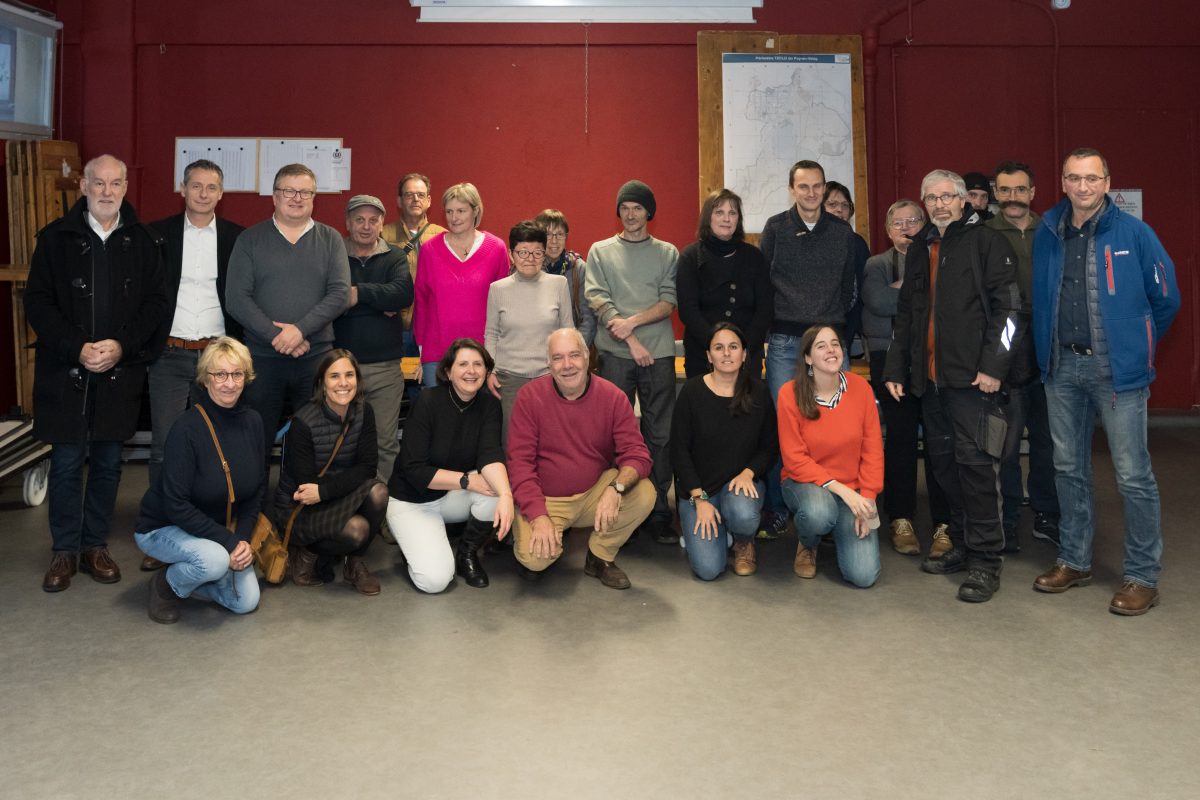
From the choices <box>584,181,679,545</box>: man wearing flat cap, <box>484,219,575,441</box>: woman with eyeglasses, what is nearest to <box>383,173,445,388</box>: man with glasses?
<box>484,219,575,441</box>: woman with eyeglasses

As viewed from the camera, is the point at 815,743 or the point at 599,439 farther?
the point at 599,439

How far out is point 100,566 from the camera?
387 centimetres

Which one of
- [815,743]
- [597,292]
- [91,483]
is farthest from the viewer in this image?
[597,292]

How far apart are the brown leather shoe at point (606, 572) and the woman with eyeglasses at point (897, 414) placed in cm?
117

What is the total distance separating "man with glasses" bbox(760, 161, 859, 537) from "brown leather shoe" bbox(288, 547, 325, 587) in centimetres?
184

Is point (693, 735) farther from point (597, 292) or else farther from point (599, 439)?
point (597, 292)

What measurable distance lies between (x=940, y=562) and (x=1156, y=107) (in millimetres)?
4795

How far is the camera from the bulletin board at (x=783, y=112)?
680 cm

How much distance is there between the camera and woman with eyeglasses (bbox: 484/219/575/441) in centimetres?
425

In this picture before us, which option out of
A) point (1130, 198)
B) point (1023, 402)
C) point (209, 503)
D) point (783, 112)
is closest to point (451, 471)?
point (209, 503)

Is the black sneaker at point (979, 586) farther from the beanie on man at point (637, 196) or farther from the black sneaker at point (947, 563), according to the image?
the beanie on man at point (637, 196)

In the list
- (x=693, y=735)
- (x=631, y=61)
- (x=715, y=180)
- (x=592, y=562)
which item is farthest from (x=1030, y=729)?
(x=631, y=61)

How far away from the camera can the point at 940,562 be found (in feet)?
13.0

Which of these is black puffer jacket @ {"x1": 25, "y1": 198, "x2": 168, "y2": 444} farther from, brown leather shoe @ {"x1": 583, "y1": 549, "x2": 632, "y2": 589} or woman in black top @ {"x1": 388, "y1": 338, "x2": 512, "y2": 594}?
brown leather shoe @ {"x1": 583, "y1": 549, "x2": 632, "y2": 589}
